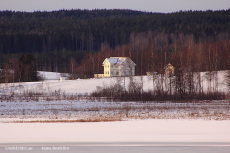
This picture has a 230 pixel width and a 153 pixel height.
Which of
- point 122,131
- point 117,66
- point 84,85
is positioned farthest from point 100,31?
point 122,131

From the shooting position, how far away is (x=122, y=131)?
19.3 metres

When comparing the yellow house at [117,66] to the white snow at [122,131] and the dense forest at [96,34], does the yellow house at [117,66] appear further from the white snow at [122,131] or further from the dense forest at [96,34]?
the white snow at [122,131]

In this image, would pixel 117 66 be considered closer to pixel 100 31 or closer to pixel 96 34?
pixel 96 34

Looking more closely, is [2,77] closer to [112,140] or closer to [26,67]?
[26,67]

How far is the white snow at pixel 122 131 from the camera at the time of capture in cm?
1727

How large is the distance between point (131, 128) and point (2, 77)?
60.1 metres

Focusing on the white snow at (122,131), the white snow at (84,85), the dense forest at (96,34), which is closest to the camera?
the white snow at (122,131)

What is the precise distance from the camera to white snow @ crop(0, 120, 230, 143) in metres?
17.3
